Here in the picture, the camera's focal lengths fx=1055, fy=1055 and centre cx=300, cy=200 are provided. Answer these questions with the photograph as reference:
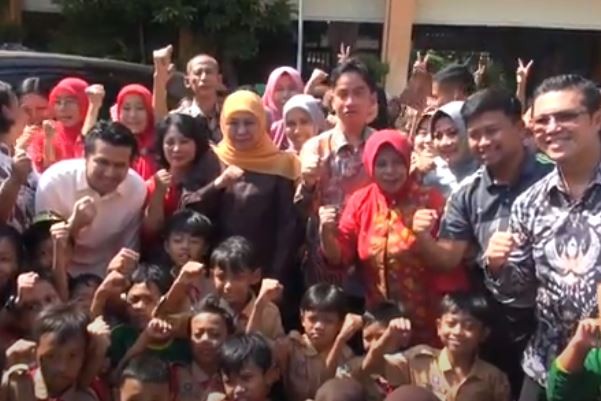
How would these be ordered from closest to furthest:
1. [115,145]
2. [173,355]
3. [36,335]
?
[36,335], [173,355], [115,145]

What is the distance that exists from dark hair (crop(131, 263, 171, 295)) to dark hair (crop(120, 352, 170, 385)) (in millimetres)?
370

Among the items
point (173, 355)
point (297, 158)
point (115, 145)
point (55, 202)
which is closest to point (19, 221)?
point (55, 202)

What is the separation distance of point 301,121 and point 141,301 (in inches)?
52.5

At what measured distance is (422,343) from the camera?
367cm

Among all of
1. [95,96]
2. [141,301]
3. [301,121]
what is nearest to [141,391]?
[141,301]

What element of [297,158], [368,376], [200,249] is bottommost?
[368,376]

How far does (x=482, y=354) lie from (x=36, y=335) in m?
1.46

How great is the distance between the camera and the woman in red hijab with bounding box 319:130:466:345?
3602 millimetres

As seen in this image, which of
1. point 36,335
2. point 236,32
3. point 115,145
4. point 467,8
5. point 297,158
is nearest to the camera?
point 36,335

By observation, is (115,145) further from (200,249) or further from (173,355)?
(173,355)

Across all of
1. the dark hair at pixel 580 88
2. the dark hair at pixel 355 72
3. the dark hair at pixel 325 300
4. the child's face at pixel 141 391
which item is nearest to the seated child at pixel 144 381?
the child's face at pixel 141 391

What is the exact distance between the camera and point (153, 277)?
372cm

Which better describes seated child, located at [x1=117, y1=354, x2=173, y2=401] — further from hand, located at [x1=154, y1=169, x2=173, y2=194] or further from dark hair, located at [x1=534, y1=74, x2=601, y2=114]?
dark hair, located at [x1=534, y1=74, x2=601, y2=114]

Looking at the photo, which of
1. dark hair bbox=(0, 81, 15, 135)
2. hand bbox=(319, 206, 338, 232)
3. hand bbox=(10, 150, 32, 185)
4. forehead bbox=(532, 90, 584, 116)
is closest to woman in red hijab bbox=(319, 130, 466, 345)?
hand bbox=(319, 206, 338, 232)
